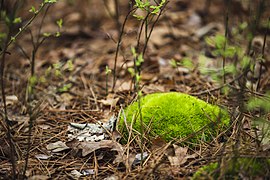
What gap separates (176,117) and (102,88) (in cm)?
117

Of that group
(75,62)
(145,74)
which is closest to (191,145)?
(145,74)

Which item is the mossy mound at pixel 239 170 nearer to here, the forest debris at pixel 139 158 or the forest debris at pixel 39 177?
the forest debris at pixel 139 158

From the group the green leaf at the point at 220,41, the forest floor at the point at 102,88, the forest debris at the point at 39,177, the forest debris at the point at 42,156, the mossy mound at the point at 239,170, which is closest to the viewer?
the mossy mound at the point at 239,170

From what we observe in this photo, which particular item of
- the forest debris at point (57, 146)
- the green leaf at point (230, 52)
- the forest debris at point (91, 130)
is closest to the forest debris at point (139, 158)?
the forest debris at point (91, 130)

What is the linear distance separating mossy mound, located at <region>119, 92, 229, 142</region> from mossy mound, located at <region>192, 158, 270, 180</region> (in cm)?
37

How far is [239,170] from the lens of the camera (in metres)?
1.94

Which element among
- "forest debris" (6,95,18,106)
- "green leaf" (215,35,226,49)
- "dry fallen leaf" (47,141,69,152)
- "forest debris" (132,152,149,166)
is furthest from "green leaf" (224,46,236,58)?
"forest debris" (6,95,18,106)

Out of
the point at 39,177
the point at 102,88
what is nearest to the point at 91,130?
the point at 39,177

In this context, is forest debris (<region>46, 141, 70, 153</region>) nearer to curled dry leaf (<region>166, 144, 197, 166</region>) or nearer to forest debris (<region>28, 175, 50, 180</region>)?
forest debris (<region>28, 175, 50, 180</region>)

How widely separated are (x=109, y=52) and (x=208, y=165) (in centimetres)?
247

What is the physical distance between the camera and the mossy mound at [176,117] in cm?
238

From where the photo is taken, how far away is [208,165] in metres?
2.06

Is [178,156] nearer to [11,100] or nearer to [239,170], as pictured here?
[239,170]

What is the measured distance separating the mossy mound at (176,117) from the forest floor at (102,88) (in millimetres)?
94
